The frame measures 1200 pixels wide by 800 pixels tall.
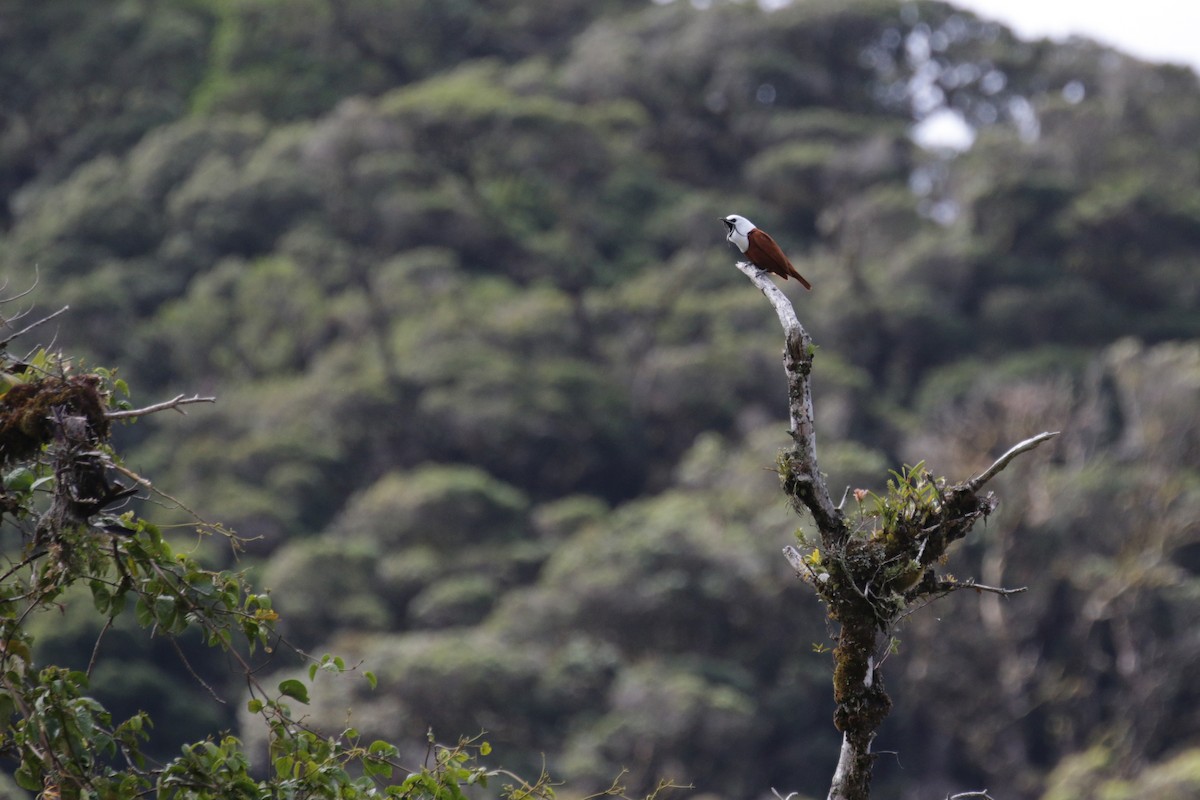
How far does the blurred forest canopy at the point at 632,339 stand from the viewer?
32.9 m

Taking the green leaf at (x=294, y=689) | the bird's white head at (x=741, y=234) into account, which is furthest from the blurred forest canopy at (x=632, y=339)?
the green leaf at (x=294, y=689)

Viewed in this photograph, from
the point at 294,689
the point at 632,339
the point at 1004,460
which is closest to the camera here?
Result: the point at 1004,460

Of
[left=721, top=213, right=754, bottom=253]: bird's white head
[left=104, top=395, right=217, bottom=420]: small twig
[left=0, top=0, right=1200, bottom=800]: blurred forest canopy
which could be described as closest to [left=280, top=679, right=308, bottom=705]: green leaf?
[left=104, top=395, right=217, bottom=420]: small twig

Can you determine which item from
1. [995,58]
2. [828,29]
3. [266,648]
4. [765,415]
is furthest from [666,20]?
[266,648]

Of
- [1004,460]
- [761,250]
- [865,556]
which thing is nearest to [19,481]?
[865,556]

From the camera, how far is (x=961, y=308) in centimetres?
4778

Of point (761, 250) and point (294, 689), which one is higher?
point (761, 250)

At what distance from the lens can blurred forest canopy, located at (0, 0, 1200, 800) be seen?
1297 inches

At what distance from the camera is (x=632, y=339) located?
45312mm

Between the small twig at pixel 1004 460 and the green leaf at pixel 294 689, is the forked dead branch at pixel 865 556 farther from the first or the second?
the green leaf at pixel 294 689

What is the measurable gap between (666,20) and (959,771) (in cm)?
3440

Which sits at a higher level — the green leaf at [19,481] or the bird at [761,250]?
the bird at [761,250]

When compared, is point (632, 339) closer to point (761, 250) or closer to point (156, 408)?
point (761, 250)

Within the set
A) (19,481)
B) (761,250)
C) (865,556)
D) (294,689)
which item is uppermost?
(761,250)
